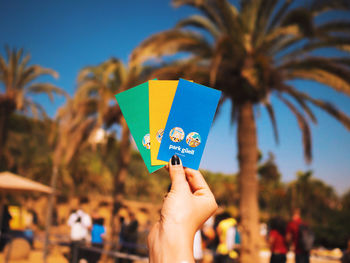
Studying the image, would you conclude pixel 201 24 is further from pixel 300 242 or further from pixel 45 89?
pixel 45 89

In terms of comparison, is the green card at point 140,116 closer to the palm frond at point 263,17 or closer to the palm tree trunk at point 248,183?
the palm tree trunk at point 248,183

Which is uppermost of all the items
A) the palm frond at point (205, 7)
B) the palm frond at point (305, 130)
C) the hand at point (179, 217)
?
the palm frond at point (205, 7)

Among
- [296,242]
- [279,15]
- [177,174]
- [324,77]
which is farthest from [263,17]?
[177,174]

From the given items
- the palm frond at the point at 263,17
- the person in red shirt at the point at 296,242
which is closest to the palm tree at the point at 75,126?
the palm frond at the point at 263,17

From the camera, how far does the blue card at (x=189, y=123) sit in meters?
1.57

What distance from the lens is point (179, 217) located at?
143 cm

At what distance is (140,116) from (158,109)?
10 centimetres

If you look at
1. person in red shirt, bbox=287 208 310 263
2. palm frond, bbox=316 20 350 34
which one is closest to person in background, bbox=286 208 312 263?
person in red shirt, bbox=287 208 310 263

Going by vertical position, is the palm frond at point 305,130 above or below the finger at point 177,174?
above

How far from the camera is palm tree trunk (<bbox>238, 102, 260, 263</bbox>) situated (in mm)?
7855

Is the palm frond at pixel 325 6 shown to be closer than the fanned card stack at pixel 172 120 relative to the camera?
No

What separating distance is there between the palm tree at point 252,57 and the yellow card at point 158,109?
638cm

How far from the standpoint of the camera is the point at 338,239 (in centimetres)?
1630

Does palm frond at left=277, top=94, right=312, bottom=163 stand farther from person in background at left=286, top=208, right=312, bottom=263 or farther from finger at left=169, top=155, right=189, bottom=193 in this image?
finger at left=169, top=155, right=189, bottom=193
